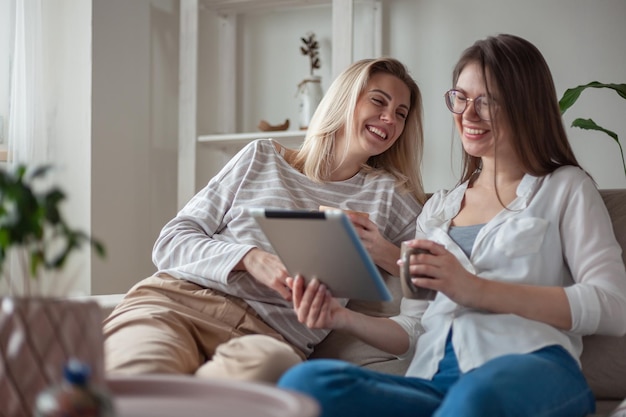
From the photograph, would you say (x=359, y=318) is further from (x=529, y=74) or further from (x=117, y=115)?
(x=117, y=115)

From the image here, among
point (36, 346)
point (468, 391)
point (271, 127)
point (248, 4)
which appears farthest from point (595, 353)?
point (248, 4)

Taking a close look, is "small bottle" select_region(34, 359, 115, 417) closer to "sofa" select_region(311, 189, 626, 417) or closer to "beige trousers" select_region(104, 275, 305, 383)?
"beige trousers" select_region(104, 275, 305, 383)

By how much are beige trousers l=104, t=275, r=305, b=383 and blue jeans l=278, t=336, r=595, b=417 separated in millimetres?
188

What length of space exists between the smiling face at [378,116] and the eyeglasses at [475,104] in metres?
0.39

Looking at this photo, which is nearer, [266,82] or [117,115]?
[117,115]

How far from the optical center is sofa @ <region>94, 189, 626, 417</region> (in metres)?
1.80

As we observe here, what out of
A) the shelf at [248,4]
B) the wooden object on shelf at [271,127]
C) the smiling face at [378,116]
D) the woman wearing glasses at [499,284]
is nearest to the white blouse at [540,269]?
the woman wearing glasses at [499,284]

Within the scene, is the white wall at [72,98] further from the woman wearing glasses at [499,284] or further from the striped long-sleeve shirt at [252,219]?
the woman wearing glasses at [499,284]

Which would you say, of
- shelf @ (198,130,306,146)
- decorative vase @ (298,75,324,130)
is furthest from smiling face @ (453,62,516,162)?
decorative vase @ (298,75,324,130)

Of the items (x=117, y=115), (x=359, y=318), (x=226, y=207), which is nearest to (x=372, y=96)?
(x=226, y=207)

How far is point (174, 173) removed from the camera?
13.3 feet

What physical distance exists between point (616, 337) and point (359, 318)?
1.83 ft

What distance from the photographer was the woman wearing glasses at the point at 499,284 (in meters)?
1.42

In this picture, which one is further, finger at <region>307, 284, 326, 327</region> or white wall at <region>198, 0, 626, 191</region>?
white wall at <region>198, 0, 626, 191</region>
